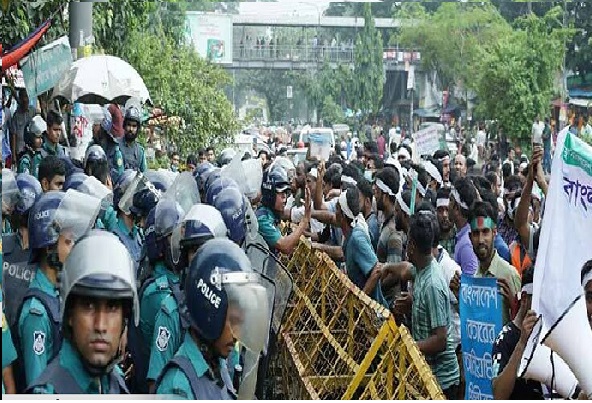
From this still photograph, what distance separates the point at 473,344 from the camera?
6.39 m

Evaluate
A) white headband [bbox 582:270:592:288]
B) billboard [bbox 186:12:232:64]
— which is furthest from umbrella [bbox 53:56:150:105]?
billboard [bbox 186:12:232:64]

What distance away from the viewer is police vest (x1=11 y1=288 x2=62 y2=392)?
17.9 ft

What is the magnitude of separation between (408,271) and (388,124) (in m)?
61.5

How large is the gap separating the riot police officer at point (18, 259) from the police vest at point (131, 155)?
468 centimetres

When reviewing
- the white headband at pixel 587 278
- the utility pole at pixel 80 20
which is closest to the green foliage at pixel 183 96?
the utility pole at pixel 80 20

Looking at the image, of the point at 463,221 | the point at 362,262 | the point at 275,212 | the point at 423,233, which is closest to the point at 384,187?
the point at 275,212

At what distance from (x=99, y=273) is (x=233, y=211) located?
131 inches

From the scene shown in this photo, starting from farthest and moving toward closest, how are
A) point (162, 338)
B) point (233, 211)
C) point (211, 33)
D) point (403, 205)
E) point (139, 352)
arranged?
point (211, 33)
point (403, 205)
point (233, 211)
point (139, 352)
point (162, 338)

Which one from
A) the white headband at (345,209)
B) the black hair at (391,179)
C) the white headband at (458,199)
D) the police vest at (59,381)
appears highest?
the police vest at (59,381)

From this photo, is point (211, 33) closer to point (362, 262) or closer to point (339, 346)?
point (362, 262)

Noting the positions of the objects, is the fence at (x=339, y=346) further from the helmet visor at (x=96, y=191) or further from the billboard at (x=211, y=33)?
the billboard at (x=211, y=33)

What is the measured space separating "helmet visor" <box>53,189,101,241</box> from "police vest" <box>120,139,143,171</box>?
640 centimetres

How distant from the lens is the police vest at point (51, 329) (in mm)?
5445

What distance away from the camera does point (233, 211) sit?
298 inches
